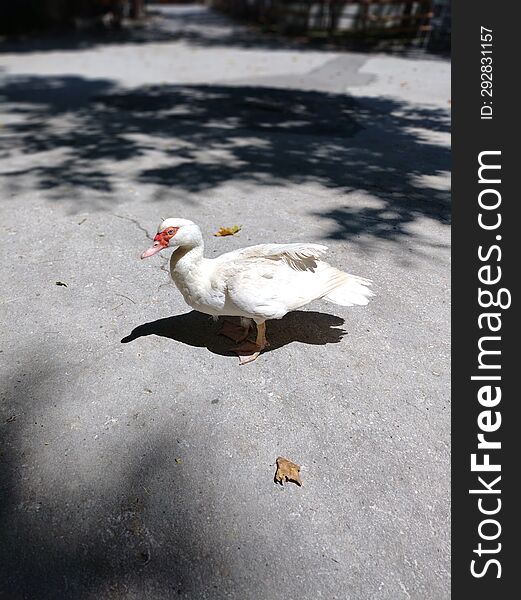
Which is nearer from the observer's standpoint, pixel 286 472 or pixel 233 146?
pixel 286 472

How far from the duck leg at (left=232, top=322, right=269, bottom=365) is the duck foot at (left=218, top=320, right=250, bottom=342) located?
0.25 feet

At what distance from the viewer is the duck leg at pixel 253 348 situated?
2.90m

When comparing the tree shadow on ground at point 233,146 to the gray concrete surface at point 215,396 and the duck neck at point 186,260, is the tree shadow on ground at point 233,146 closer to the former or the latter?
the gray concrete surface at point 215,396

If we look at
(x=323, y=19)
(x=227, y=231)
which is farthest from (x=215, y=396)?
(x=323, y=19)

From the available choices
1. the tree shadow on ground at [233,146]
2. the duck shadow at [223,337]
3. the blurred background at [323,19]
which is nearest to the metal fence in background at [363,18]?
the blurred background at [323,19]

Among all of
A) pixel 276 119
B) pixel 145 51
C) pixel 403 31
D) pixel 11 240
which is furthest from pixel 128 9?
pixel 11 240

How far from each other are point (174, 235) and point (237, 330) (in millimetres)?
757

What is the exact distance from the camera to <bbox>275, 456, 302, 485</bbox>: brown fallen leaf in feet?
7.37

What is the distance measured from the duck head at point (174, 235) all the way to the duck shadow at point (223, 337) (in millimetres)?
655

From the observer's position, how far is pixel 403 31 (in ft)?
53.4

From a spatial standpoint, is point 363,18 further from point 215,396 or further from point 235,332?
point 215,396

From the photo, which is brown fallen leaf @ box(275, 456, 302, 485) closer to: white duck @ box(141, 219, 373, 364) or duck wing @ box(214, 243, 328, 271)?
white duck @ box(141, 219, 373, 364)

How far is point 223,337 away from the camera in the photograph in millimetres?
3121

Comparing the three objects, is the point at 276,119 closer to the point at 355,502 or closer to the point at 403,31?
the point at 355,502
